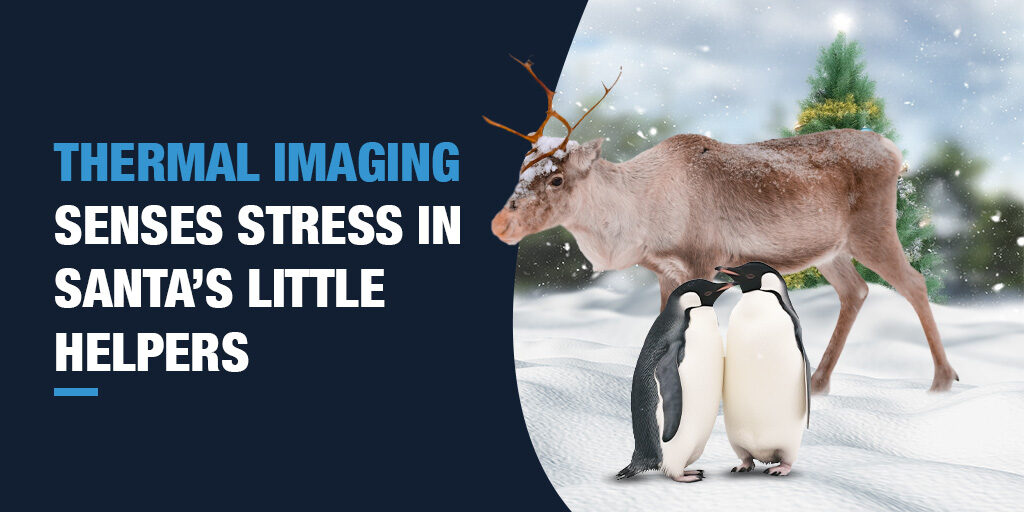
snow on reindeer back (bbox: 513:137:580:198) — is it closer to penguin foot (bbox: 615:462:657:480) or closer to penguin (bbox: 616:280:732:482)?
penguin (bbox: 616:280:732:482)

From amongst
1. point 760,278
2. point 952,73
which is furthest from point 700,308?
point 952,73

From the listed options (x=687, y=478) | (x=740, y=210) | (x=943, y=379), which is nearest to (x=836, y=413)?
(x=943, y=379)

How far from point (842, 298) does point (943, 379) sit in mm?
492

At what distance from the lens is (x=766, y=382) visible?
2.44 m

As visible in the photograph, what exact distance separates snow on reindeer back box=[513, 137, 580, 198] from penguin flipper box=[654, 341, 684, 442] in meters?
0.93

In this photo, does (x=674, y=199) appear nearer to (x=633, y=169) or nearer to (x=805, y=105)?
(x=633, y=169)

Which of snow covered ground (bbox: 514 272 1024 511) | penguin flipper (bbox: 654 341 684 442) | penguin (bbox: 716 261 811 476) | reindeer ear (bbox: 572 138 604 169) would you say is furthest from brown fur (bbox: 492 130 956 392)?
penguin flipper (bbox: 654 341 684 442)

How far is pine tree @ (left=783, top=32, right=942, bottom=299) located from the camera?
3.35m

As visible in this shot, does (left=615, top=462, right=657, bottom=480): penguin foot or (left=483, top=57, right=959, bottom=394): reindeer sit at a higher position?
(left=483, top=57, right=959, bottom=394): reindeer

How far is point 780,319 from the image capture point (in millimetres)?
2459

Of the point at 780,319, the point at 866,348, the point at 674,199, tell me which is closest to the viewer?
the point at 780,319

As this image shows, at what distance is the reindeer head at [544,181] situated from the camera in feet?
10.1

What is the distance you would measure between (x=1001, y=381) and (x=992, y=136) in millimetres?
965

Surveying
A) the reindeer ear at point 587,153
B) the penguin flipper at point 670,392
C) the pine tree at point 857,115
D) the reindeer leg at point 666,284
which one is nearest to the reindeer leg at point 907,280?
the pine tree at point 857,115
